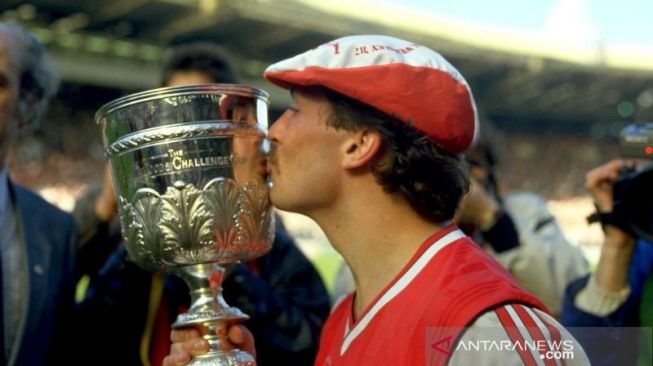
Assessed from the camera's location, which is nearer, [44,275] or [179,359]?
[179,359]

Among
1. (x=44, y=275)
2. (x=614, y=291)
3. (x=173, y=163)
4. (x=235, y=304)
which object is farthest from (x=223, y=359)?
(x=614, y=291)

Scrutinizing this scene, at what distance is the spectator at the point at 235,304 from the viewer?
213 centimetres

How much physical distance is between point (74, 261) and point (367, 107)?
1.14 metres

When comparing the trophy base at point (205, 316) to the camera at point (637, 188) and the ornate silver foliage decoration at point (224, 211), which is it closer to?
the ornate silver foliage decoration at point (224, 211)

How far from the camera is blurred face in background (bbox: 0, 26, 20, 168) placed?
2.21 m

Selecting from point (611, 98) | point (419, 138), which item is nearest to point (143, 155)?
point (419, 138)

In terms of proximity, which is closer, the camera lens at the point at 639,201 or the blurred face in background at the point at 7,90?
the camera lens at the point at 639,201

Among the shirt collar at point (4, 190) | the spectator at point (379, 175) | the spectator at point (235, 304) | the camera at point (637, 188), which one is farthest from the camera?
the shirt collar at point (4, 190)

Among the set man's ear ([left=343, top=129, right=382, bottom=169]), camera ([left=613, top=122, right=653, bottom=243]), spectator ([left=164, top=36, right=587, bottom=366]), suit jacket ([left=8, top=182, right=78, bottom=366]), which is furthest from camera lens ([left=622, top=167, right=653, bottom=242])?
suit jacket ([left=8, top=182, right=78, bottom=366])

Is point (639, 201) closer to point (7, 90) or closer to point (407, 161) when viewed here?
point (407, 161)

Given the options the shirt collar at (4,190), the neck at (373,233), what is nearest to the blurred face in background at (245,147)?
the neck at (373,233)

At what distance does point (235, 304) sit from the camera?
2.11 m

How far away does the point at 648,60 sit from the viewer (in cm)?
2006

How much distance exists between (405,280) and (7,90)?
1246 millimetres
